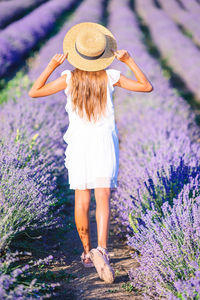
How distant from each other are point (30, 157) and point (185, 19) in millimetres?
14113

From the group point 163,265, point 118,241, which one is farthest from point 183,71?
point 163,265

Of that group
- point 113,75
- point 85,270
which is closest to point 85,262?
point 85,270

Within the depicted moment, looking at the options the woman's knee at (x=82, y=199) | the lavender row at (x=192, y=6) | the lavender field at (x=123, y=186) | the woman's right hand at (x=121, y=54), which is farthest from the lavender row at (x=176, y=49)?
the woman's knee at (x=82, y=199)

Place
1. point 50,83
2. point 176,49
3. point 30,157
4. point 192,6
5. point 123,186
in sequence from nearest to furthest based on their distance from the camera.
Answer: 1. point 50,83
2. point 30,157
3. point 123,186
4. point 176,49
5. point 192,6

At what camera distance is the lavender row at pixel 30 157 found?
2107 millimetres

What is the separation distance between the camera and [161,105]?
5105mm

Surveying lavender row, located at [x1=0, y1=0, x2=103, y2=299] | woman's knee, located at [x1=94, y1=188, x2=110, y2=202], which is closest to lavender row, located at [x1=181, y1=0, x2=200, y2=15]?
lavender row, located at [x1=0, y1=0, x2=103, y2=299]

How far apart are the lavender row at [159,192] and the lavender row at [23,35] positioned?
3166 mm

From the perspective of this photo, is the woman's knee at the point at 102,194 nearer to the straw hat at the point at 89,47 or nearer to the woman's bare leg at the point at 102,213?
the woman's bare leg at the point at 102,213

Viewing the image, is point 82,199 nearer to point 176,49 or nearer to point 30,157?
point 30,157

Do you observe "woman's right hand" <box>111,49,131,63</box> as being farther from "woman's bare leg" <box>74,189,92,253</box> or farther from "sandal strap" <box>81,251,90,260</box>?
"sandal strap" <box>81,251,90,260</box>

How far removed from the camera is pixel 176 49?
10273mm

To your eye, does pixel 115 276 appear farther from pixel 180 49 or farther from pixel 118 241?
pixel 180 49

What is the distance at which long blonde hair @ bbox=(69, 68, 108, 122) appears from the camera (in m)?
2.07
